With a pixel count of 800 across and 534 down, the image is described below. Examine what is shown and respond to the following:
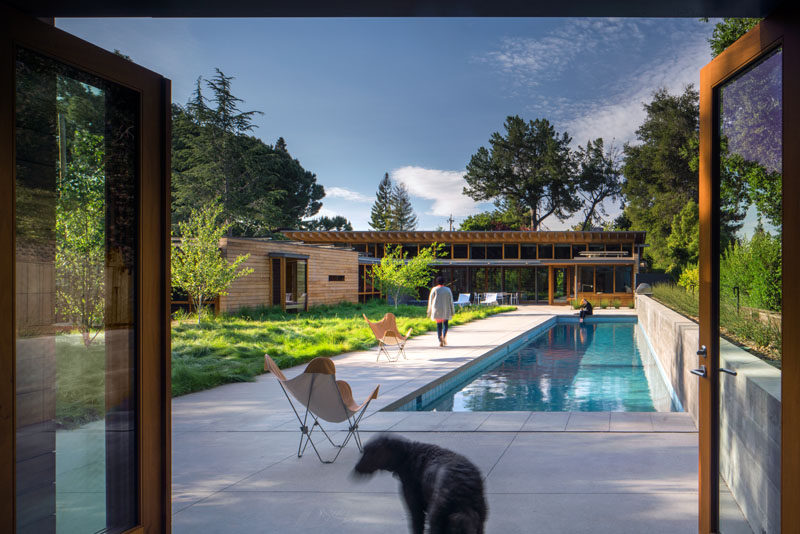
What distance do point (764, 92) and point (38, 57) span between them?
9.61 feet

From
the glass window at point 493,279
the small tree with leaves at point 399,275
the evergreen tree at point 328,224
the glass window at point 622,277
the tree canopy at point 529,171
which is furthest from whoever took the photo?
the evergreen tree at point 328,224

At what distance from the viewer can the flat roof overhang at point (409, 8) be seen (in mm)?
2006

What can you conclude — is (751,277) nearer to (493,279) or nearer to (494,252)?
(494,252)

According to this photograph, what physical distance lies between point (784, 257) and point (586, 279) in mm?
24185

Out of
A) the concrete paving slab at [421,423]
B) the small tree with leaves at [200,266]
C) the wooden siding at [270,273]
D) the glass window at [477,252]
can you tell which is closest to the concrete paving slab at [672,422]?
the concrete paving slab at [421,423]

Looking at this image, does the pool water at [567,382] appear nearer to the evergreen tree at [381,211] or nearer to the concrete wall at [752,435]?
the concrete wall at [752,435]

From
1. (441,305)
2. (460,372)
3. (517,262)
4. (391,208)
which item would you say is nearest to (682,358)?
(460,372)

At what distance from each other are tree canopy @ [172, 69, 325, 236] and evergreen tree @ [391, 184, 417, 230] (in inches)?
1046

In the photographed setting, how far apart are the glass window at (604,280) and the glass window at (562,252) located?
184 centimetres

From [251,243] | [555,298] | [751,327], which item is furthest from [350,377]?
[555,298]

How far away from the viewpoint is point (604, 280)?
24641 millimetres

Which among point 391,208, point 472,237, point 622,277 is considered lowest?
point 622,277

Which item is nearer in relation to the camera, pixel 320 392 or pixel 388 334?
pixel 320 392

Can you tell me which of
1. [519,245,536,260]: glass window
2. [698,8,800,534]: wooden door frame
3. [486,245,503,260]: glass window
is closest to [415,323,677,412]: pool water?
[698,8,800,534]: wooden door frame
